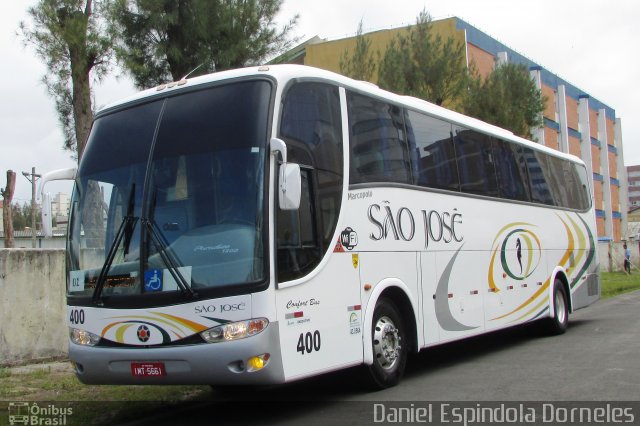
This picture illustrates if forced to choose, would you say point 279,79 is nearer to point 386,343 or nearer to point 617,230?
point 386,343

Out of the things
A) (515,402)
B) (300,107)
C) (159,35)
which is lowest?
(515,402)

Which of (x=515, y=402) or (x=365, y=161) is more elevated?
(x=365, y=161)

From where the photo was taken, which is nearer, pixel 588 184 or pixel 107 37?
pixel 107 37

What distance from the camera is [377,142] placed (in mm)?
8766

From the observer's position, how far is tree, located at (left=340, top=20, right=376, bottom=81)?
18.9 metres

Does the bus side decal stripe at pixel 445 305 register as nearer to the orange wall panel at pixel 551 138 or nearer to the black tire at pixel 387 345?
the black tire at pixel 387 345

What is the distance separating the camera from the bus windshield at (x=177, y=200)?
6605 mm

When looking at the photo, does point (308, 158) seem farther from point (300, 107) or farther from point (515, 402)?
point (515, 402)

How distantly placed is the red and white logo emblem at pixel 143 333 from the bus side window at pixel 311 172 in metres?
1.31

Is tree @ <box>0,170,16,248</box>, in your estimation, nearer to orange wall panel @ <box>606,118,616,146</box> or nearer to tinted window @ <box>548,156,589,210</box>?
tinted window @ <box>548,156,589,210</box>

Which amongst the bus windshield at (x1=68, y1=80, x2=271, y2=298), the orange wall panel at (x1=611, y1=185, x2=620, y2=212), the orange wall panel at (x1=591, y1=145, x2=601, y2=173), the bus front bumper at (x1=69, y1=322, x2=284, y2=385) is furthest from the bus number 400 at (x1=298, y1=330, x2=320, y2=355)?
the orange wall panel at (x1=611, y1=185, x2=620, y2=212)

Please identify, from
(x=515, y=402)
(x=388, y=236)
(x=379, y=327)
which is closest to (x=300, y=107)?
(x=388, y=236)

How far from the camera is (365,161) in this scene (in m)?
8.41

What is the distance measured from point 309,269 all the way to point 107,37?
8.63 meters
